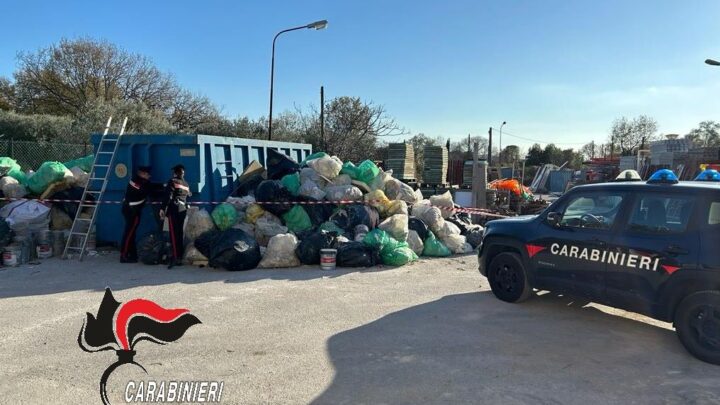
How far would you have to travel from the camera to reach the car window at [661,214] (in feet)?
15.3

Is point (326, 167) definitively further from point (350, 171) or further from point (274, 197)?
point (274, 197)

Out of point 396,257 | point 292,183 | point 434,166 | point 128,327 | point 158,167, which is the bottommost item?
point 128,327

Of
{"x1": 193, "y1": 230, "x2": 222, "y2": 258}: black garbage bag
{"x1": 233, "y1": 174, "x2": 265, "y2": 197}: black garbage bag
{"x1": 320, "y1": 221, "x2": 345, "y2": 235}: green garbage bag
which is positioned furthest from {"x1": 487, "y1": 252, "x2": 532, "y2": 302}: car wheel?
{"x1": 233, "y1": 174, "x2": 265, "y2": 197}: black garbage bag

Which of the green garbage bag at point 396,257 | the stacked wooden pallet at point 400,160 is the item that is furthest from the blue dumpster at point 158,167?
the stacked wooden pallet at point 400,160

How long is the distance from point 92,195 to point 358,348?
7.63 metres

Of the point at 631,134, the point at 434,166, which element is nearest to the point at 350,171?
the point at 434,166

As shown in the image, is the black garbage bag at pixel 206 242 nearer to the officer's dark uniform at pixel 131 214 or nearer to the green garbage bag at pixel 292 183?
the officer's dark uniform at pixel 131 214

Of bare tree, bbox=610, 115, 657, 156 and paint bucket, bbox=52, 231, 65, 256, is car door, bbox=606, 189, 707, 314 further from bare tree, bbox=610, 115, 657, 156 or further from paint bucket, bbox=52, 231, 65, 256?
bare tree, bbox=610, 115, 657, 156

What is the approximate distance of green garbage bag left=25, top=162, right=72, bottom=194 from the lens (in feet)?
32.3

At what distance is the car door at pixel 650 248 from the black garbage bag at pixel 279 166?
24.1 feet

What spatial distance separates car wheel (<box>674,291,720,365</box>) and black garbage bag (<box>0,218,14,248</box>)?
33.0 ft

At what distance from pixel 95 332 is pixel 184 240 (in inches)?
148

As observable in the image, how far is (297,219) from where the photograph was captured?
31.1 feet

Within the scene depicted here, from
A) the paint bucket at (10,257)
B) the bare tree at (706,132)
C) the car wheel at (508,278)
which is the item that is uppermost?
the bare tree at (706,132)
